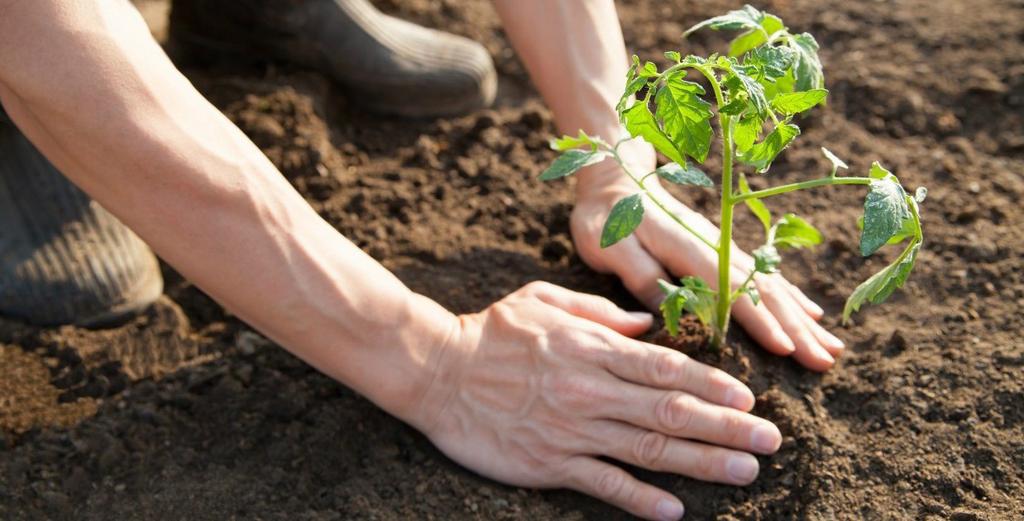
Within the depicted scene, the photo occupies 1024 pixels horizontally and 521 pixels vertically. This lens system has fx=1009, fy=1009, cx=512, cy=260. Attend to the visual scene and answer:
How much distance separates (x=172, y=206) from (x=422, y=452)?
25.2 inches

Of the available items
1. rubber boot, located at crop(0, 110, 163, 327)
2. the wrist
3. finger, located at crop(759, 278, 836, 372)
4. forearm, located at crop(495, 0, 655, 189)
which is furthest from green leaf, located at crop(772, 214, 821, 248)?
rubber boot, located at crop(0, 110, 163, 327)

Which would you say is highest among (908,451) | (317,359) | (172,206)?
(172,206)

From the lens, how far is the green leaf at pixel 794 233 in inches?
68.5

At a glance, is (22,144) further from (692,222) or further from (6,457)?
(692,222)

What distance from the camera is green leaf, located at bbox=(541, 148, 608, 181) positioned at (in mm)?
1571

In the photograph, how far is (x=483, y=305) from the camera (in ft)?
6.91

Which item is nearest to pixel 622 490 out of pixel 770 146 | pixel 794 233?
pixel 794 233

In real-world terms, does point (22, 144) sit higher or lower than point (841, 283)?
higher

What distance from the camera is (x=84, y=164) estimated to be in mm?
1569

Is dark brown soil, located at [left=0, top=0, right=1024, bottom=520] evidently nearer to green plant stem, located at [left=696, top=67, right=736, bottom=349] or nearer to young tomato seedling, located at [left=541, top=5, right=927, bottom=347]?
green plant stem, located at [left=696, top=67, right=736, bottom=349]

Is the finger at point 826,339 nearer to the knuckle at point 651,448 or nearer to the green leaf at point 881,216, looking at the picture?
the knuckle at point 651,448

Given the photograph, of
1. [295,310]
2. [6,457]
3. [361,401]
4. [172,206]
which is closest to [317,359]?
[295,310]

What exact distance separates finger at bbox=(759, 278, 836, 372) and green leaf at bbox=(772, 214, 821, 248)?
0.66 ft

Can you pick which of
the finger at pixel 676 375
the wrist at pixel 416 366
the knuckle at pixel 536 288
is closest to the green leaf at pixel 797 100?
the finger at pixel 676 375
